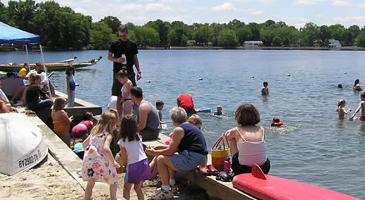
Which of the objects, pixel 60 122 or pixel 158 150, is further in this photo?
pixel 60 122

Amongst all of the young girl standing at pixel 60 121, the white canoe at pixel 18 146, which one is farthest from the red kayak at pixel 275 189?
the young girl standing at pixel 60 121

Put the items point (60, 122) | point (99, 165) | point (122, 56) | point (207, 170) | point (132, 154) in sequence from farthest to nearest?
point (60, 122)
point (122, 56)
point (207, 170)
point (132, 154)
point (99, 165)

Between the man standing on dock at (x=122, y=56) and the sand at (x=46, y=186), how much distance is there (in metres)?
2.86

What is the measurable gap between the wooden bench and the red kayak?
0.25ft

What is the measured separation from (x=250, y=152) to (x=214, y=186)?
702 mm

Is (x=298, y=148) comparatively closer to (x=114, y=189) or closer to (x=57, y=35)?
(x=114, y=189)

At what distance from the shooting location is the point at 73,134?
12.2 m

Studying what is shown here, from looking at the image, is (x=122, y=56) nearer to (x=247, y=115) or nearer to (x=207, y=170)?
(x=207, y=170)

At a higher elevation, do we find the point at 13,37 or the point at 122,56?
the point at 13,37

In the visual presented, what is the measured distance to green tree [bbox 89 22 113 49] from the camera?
16299 cm

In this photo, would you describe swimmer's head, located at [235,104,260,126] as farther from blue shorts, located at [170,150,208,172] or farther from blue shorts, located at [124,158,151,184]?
blue shorts, located at [124,158,151,184]

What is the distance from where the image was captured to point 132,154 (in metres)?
7.30

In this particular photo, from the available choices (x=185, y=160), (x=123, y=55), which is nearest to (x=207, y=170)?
(x=185, y=160)

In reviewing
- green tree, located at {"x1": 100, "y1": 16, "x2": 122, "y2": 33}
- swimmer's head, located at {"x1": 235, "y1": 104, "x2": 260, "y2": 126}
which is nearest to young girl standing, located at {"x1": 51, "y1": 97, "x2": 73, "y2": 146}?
swimmer's head, located at {"x1": 235, "y1": 104, "x2": 260, "y2": 126}
